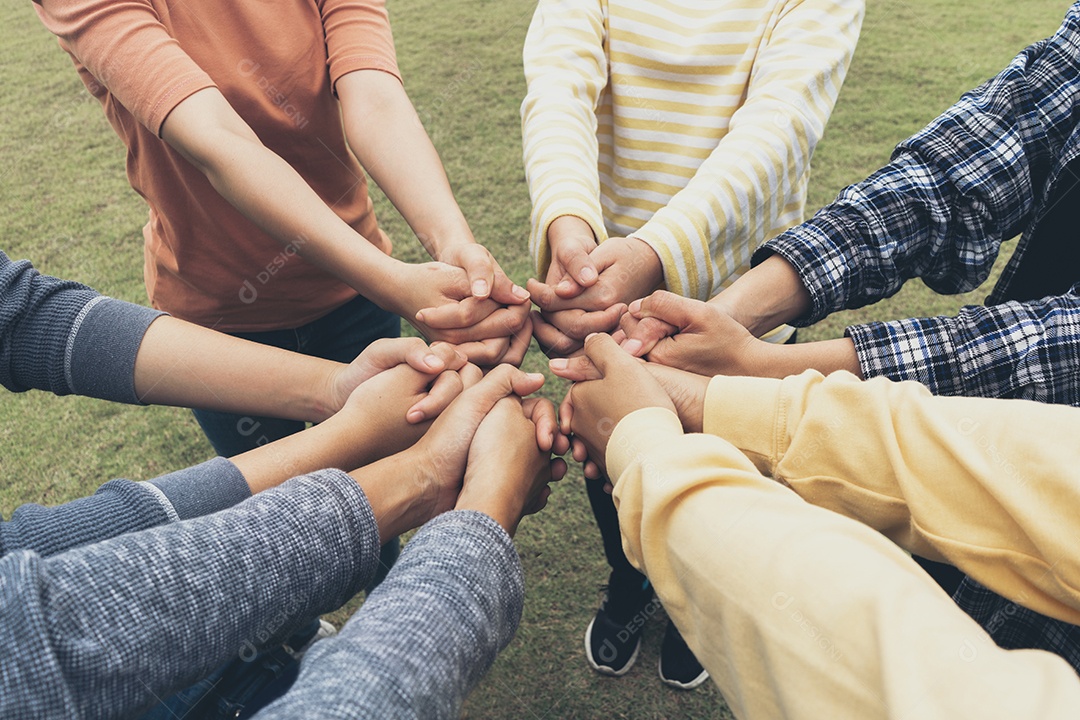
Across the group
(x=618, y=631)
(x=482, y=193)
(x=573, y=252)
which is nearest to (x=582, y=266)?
(x=573, y=252)

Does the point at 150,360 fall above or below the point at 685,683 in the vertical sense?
above

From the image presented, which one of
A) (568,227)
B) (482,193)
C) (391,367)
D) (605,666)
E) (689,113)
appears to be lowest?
(605,666)

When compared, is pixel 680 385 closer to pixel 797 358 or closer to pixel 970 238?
pixel 797 358

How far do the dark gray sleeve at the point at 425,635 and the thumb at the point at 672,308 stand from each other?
531 millimetres

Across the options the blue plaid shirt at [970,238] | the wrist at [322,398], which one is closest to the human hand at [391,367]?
the wrist at [322,398]

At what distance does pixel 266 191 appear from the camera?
1.21m

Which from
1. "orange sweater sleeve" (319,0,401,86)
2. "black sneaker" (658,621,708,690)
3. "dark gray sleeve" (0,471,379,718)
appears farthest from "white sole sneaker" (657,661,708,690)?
"orange sweater sleeve" (319,0,401,86)

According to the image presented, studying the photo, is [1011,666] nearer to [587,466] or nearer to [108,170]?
[587,466]

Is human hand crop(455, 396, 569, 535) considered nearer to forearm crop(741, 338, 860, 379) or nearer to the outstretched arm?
the outstretched arm

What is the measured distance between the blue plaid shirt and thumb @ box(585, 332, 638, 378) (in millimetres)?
303

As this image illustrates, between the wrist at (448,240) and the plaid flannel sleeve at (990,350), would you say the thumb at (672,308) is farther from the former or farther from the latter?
the wrist at (448,240)

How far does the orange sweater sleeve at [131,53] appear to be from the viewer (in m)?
1.14

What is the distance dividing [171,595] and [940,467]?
2.50 feet

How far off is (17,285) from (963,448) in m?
1.23
